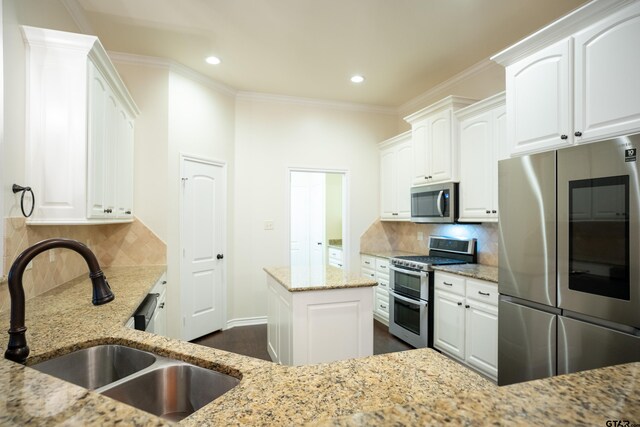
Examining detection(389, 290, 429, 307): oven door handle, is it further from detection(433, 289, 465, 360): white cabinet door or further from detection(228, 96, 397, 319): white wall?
detection(228, 96, 397, 319): white wall

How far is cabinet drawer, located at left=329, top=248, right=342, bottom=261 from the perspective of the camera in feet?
17.1

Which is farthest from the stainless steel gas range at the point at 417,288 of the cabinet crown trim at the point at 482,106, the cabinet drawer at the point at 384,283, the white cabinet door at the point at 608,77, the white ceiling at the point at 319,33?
the white ceiling at the point at 319,33

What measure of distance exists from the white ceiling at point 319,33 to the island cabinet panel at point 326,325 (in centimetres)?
219

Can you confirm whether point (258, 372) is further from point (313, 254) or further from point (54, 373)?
point (313, 254)

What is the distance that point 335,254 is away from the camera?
5434 mm

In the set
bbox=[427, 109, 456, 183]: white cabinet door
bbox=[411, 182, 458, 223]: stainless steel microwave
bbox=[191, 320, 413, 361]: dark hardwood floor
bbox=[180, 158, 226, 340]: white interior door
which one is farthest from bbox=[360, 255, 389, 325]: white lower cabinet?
bbox=[180, 158, 226, 340]: white interior door

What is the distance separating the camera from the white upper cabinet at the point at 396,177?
409 cm

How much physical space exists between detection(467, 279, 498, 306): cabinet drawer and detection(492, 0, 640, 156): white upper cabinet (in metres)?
1.06

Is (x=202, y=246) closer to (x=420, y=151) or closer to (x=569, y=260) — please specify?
(x=420, y=151)

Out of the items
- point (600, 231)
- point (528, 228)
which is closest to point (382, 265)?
point (528, 228)

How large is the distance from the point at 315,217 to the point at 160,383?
495 centimetres

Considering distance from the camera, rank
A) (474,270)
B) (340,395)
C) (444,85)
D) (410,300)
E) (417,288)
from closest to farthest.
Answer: (340,395), (474,270), (417,288), (410,300), (444,85)

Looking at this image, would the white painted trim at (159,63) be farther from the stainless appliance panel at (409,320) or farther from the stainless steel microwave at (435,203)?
the stainless appliance panel at (409,320)

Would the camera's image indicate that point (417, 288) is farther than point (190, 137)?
No
